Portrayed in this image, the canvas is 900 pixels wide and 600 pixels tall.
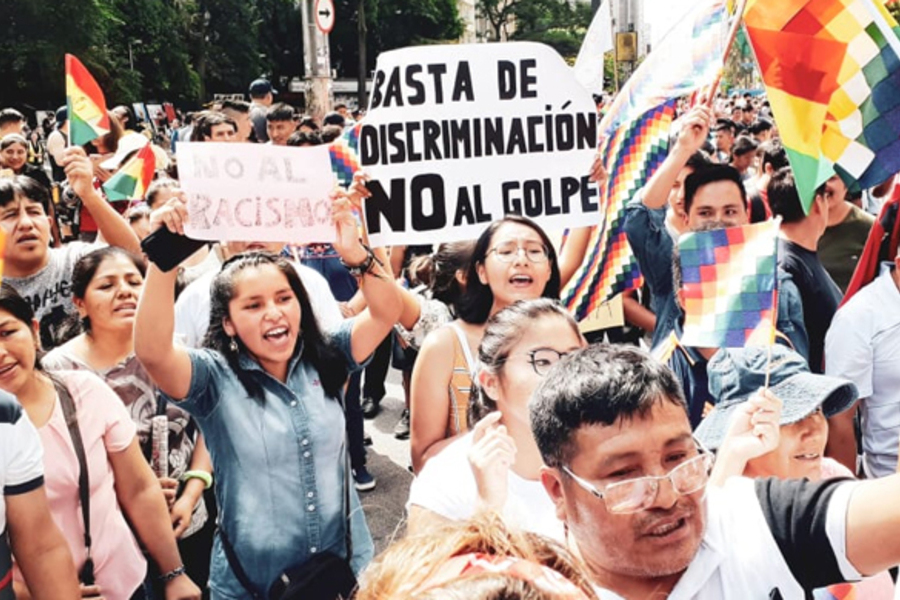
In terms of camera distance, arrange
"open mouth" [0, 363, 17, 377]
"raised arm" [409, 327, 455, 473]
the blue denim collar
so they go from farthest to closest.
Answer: "raised arm" [409, 327, 455, 473], the blue denim collar, "open mouth" [0, 363, 17, 377]

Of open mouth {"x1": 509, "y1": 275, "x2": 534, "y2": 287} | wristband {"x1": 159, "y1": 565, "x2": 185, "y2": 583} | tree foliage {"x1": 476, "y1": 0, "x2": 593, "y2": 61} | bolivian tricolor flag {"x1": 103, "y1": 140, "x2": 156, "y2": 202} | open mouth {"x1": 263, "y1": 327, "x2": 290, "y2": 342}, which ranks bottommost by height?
wristband {"x1": 159, "y1": 565, "x2": 185, "y2": 583}

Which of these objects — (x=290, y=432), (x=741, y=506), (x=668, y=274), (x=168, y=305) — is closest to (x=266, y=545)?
(x=290, y=432)

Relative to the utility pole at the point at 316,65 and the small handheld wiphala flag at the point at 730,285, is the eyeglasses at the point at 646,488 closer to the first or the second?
the small handheld wiphala flag at the point at 730,285

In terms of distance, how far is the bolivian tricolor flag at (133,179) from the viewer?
4527 millimetres

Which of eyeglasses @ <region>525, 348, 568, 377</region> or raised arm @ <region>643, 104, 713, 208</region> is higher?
raised arm @ <region>643, 104, 713, 208</region>

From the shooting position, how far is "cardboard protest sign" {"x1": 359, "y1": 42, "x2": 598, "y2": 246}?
9.98 feet

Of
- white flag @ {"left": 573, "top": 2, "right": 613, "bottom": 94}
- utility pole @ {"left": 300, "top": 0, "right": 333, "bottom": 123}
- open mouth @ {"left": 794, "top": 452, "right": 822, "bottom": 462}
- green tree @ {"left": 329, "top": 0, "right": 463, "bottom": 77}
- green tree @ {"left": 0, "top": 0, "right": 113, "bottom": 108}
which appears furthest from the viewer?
green tree @ {"left": 329, "top": 0, "right": 463, "bottom": 77}

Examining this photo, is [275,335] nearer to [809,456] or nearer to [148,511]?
[148,511]

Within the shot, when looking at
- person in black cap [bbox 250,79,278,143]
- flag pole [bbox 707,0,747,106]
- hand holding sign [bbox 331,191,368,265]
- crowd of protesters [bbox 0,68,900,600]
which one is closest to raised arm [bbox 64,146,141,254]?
crowd of protesters [bbox 0,68,900,600]

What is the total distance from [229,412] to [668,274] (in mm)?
1863

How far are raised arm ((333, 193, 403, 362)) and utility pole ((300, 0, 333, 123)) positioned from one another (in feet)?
38.3

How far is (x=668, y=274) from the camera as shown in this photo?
3.41 metres

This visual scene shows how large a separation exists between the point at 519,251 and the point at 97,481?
1.47m

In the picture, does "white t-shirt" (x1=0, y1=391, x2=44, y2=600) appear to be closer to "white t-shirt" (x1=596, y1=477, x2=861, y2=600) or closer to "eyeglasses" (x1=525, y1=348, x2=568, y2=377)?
"eyeglasses" (x1=525, y1=348, x2=568, y2=377)
